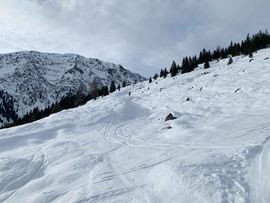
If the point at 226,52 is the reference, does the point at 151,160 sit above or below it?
below

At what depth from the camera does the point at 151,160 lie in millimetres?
16297

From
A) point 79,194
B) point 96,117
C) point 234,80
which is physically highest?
point 234,80

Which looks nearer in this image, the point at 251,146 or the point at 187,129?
the point at 251,146

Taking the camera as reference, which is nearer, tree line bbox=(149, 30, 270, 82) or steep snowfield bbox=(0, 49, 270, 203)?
steep snowfield bbox=(0, 49, 270, 203)

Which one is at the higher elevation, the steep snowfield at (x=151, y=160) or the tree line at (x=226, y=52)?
the tree line at (x=226, y=52)

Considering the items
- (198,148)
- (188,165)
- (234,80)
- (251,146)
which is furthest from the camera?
(234,80)

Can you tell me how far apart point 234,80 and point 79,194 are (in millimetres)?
34453

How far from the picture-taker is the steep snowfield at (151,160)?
1212 centimetres

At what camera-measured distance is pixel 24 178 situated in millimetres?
15867

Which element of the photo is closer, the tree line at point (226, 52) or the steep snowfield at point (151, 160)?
the steep snowfield at point (151, 160)

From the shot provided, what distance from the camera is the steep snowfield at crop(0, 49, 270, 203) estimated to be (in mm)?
12117

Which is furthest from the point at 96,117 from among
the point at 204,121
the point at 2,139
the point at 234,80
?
the point at 234,80

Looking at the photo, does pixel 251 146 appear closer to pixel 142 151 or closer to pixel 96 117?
pixel 142 151

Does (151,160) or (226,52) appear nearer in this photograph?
(151,160)
